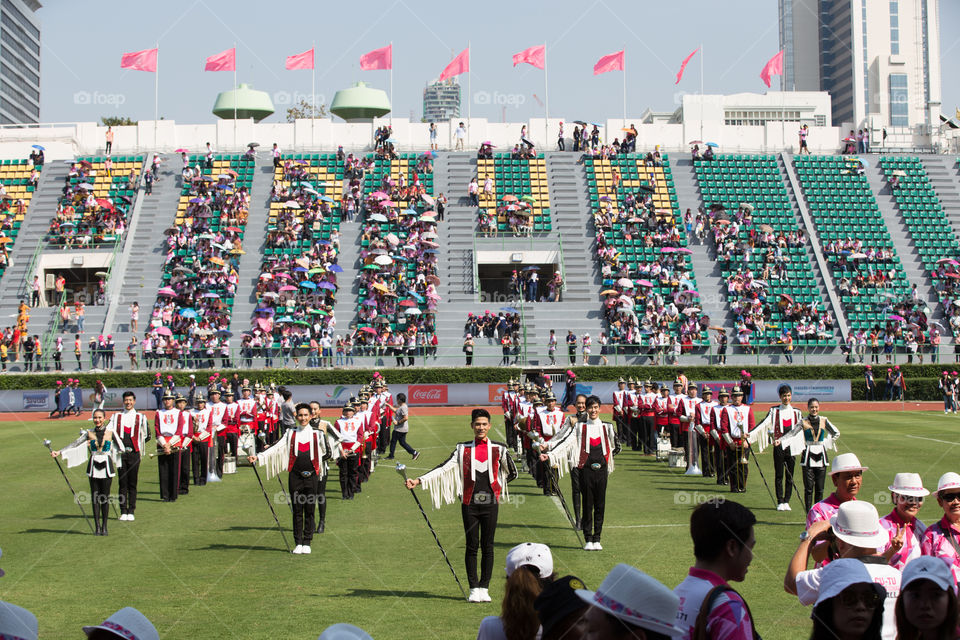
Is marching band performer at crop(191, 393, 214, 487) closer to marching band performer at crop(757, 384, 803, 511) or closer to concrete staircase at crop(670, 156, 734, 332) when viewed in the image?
marching band performer at crop(757, 384, 803, 511)

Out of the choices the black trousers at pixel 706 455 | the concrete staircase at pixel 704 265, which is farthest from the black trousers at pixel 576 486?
the concrete staircase at pixel 704 265

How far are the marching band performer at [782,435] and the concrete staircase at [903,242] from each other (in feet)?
109

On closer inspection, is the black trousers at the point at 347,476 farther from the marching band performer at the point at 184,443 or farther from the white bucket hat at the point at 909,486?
the white bucket hat at the point at 909,486

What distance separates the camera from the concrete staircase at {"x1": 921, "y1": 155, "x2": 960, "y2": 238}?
185 ft

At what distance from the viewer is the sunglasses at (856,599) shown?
4.47 meters

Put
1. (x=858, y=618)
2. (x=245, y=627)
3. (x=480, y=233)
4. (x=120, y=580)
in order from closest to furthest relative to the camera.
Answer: (x=858, y=618)
(x=245, y=627)
(x=120, y=580)
(x=480, y=233)

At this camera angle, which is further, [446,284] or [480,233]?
[480,233]

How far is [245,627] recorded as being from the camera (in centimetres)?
1003

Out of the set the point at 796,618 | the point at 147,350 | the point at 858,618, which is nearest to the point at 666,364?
the point at 147,350

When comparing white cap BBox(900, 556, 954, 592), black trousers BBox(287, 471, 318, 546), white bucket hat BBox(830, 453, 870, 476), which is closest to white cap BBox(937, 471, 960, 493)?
white bucket hat BBox(830, 453, 870, 476)

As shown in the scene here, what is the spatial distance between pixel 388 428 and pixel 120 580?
678 inches

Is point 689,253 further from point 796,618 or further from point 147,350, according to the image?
point 796,618

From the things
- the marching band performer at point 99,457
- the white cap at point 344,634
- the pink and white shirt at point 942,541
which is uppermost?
the white cap at point 344,634

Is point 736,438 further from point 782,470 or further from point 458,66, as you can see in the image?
point 458,66
